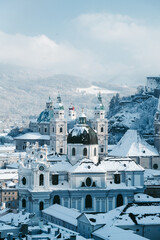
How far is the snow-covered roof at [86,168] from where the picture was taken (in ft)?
305

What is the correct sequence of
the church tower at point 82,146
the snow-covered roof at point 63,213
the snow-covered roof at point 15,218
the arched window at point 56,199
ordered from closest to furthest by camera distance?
the snow-covered roof at point 15,218 < the snow-covered roof at point 63,213 < the arched window at point 56,199 < the church tower at point 82,146

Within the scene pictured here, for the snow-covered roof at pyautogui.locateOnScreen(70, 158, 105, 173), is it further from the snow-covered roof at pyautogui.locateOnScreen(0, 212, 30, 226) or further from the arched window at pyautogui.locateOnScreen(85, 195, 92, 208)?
the snow-covered roof at pyautogui.locateOnScreen(0, 212, 30, 226)

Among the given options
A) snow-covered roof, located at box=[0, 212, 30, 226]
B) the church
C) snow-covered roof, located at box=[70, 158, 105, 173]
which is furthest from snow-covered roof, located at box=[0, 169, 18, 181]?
snow-covered roof, located at box=[0, 212, 30, 226]

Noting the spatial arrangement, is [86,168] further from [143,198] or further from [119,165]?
[143,198]

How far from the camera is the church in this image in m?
Answer: 92.5

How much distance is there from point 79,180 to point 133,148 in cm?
3058

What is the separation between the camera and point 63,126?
133125 millimetres

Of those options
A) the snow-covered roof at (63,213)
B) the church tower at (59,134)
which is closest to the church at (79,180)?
the snow-covered roof at (63,213)

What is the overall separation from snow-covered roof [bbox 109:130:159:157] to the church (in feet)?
81.3

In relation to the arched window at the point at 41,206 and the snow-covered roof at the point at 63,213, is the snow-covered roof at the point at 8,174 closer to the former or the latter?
the arched window at the point at 41,206

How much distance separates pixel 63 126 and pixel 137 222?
187 ft

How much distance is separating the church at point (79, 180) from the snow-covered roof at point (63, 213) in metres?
3.34

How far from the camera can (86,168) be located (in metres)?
93.3

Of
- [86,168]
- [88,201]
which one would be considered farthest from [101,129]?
[88,201]
